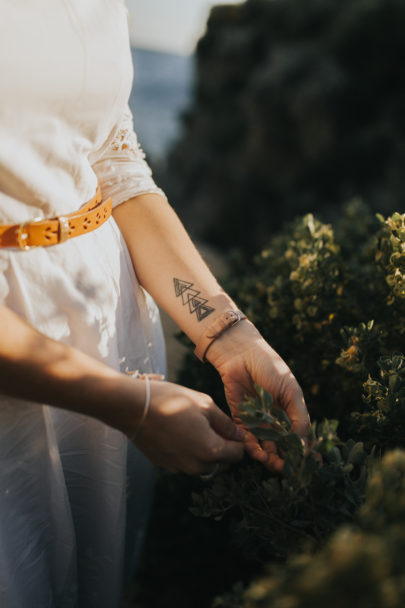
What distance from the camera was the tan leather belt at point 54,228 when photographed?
1.22m

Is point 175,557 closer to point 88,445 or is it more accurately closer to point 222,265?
point 88,445

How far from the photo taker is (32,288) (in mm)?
1299

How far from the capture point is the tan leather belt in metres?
1.22

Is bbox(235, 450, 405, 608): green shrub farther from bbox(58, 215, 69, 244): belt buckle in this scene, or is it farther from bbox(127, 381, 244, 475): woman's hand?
bbox(58, 215, 69, 244): belt buckle

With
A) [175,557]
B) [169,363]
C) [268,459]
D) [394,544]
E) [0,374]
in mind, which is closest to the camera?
[394,544]

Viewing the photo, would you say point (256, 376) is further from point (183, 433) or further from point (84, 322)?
point (84, 322)

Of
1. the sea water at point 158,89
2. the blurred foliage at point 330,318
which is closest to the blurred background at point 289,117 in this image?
the blurred foliage at point 330,318

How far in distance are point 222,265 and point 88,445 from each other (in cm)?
416

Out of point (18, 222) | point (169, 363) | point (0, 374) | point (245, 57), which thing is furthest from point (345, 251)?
point (245, 57)

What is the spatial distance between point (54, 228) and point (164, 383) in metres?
0.57

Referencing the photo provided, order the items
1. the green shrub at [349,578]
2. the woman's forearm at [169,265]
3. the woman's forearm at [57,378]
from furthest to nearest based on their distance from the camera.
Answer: the woman's forearm at [169,265] < the woman's forearm at [57,378] < the green shrub at [349,578]

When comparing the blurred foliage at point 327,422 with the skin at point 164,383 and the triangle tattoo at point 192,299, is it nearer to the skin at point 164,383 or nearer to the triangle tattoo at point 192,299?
the skin at point 164,383

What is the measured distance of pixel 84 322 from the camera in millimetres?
1417

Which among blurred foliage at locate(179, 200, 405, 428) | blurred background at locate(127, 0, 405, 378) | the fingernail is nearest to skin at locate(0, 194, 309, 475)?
the fingernail
